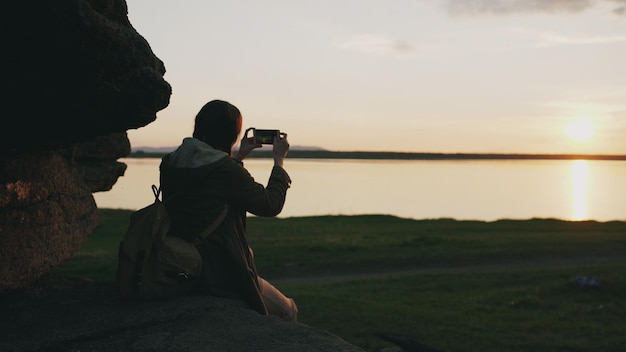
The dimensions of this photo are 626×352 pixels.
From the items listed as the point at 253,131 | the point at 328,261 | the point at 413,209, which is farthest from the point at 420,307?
the point at 413,209

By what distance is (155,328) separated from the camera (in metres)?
4.87

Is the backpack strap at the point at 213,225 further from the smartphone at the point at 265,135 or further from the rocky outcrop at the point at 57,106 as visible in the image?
the rocky outcrop at the point at 57,106

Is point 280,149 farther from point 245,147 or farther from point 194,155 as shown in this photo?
point 194,155

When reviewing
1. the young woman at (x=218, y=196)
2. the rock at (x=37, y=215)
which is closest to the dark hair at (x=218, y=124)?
the young woman at (x=218, y=196)

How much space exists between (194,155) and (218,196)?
37 centimetres

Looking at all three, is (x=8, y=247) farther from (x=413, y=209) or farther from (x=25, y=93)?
(x=413, y=209)

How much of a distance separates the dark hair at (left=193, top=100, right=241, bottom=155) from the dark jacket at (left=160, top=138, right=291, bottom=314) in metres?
0.09

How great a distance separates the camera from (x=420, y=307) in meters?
12.5

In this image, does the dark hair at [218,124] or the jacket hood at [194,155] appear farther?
the dark hair at [218,124]

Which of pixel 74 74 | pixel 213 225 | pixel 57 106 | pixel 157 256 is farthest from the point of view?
pixel 213 225

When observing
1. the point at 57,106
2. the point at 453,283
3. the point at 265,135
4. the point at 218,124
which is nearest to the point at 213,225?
the point at 218,124

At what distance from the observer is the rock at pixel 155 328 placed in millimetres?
4574

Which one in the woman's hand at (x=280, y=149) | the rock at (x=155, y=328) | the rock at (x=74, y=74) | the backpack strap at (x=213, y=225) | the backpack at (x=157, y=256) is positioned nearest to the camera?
the rock at (x=74, y=74)

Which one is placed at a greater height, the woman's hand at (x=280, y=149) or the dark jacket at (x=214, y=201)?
the woman's hand at (x=280, y=149)
